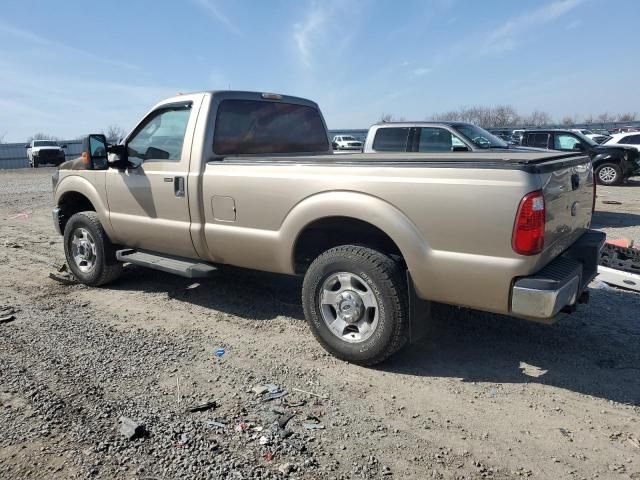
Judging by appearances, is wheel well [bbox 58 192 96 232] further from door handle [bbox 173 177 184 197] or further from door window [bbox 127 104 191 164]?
door handle [bbox 173 177 184 197]

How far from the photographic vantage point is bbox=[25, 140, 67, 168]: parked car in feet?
106

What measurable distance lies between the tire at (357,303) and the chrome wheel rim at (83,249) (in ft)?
10.1

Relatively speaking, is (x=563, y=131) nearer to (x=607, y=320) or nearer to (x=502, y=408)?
(x=607, y=320)

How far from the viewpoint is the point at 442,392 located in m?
3.37

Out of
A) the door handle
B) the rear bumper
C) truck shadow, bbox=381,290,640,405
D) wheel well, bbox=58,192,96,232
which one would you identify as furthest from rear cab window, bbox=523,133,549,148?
the door handle

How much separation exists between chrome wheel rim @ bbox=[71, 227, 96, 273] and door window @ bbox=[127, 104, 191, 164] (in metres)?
1.19

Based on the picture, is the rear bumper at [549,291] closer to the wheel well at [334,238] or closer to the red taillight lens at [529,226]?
the red taillight lens at [529,226]

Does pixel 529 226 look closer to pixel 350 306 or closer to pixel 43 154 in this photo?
pixel 350 306

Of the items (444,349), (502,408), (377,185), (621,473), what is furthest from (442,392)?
(377,185)

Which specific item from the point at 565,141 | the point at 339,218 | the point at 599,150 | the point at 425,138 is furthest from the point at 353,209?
the point at 599,150

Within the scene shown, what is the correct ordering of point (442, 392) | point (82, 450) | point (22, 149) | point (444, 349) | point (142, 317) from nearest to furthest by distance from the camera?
point (82, 450) < point (442, 392) < point (444, 349) < point (142, 317) < point (22, 149)

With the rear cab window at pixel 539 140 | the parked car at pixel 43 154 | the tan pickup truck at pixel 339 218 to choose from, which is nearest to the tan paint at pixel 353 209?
the tan pickup truck at pixel 339 218

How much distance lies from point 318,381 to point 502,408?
121 centimetres

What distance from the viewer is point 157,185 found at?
187 inches
